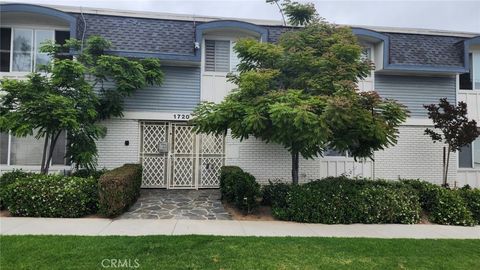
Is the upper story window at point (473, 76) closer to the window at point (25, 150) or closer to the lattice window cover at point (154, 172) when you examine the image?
the lattice window cover at point (154, 172)

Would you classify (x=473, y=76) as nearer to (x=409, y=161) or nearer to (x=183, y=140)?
(x=409, y=161)

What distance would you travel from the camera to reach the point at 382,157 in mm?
12758

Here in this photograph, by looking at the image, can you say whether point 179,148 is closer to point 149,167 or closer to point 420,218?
point 149,167

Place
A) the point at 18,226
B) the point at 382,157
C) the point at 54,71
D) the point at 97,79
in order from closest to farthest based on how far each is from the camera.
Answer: the point at 18,226, the point at 54,71, the point at 97,79, the point at 382,157

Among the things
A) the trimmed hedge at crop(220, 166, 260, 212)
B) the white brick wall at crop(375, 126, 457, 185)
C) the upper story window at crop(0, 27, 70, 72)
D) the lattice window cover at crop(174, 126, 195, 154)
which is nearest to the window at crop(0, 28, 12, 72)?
the upper story window at crop(0, 27, 70, 72)

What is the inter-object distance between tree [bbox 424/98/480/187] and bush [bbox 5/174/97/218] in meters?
11.3

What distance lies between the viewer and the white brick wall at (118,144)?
453 inches

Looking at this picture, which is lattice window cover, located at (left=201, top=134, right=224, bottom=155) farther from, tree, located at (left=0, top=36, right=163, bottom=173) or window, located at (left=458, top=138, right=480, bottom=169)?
window, located at (left=458, top=138, right=480, bottom=169)

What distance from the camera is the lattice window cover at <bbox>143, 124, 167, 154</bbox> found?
472 inches

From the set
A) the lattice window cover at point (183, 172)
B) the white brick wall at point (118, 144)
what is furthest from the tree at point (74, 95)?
the lattice window cover at point (183, 172)

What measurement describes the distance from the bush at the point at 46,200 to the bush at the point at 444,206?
28.7 feet

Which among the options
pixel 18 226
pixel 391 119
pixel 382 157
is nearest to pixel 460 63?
pixel 382 157

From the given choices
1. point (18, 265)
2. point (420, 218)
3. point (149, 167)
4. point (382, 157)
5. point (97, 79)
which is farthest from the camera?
point (382, 157)

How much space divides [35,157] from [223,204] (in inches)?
274
